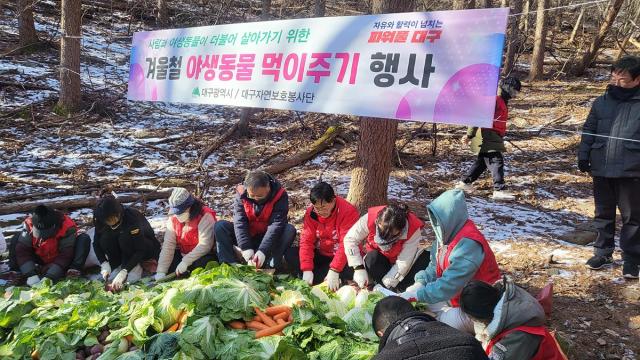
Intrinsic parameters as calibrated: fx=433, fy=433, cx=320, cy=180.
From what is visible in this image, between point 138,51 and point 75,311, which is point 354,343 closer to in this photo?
point 75,311

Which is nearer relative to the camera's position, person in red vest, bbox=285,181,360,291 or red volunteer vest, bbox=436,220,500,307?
red volunteer vest, bbox=436,220,500,307

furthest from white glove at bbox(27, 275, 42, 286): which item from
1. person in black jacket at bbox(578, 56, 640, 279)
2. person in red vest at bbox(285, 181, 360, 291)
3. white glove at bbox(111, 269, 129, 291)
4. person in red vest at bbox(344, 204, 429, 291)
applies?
person in black jacket at bbox(578, 56, 640, 279)

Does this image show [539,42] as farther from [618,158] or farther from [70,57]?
[70,57]

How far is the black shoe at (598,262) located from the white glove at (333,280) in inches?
89.3

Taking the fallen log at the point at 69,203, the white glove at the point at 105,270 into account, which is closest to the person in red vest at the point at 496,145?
the fallen log at the point at 69,203

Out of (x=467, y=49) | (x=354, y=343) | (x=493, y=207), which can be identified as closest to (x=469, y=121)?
(x=467, y=49)

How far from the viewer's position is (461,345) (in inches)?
49.6

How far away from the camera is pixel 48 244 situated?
4.46 m

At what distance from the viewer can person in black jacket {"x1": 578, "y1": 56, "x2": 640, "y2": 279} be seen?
3.43m

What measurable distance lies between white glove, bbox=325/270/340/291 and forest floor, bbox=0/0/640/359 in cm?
158

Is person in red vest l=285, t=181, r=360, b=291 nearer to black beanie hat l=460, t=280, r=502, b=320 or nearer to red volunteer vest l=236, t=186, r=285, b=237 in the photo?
red volunteer vest l=236, t=186, r=285, b=237

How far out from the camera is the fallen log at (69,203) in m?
5.58

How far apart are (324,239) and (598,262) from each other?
2.47m

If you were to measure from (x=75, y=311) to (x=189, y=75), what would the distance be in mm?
2811
